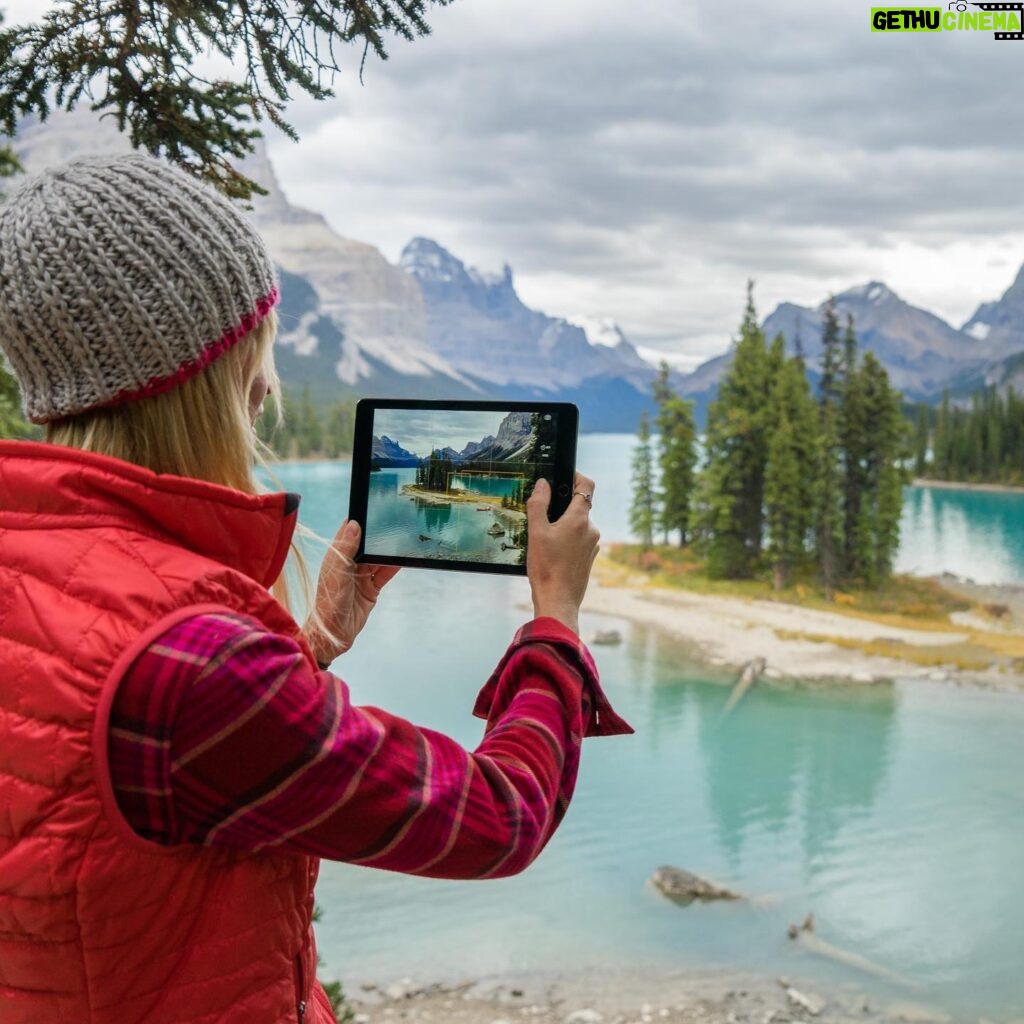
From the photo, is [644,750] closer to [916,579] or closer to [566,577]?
[916,579]

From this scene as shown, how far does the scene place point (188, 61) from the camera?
1.94 metres

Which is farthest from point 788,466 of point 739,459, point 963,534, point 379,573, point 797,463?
point 379,573

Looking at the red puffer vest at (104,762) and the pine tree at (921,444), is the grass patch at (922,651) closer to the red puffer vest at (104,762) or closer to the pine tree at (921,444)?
the red puffer vest at (104,762)

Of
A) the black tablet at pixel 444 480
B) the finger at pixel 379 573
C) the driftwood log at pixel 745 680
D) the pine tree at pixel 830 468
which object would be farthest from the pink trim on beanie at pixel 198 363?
the pine tree at pixel 830 468

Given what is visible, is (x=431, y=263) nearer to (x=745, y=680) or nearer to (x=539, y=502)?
(x=745, y=680)

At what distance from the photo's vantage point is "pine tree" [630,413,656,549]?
2217 centimetres

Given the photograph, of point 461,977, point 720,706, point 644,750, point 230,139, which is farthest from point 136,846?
point 720,706

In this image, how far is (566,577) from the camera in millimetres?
854

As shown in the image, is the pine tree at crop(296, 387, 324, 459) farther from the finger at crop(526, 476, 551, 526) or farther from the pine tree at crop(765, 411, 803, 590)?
the finger at crop(526, 476, 551, 526)

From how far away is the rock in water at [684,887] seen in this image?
32.3 ft

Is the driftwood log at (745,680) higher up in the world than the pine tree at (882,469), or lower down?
lower down

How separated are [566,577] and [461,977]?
805cm

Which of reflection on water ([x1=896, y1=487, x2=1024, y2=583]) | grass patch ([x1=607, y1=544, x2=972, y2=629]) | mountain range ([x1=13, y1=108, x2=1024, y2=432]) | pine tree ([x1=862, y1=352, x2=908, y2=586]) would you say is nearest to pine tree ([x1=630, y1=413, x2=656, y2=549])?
grass patch ([x1=607, y1=544, x2=972, y2=629])

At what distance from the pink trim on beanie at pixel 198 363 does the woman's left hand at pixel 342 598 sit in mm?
325
